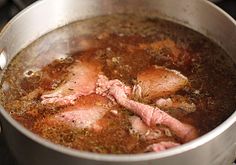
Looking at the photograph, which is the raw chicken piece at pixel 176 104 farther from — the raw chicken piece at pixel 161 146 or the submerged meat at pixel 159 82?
the raw chicken piece at pixel 161 146

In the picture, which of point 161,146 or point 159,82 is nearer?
point 161,146

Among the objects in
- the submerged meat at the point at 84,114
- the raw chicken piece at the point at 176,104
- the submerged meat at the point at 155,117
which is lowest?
the submerged meat at the point at 84,114

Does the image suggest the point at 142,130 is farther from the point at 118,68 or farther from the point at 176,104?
the point at 118,68

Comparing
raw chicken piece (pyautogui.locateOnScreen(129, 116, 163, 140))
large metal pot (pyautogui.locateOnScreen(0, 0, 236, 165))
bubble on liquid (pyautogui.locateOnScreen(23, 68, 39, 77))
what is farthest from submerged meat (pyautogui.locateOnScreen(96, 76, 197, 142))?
bubble on liquid (pyautogui.locateOnScreen(23, 68, 39, 77))

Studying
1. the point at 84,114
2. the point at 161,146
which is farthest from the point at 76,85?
the point at 161,146

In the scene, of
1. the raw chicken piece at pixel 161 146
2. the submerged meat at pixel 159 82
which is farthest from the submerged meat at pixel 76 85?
the raw chicken piece at pixel 161 146

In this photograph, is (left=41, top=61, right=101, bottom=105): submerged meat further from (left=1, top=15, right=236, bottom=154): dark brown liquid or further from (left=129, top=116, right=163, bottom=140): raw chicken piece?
(left=129, top=116, right=163, bottom=140): raw chicken piece
